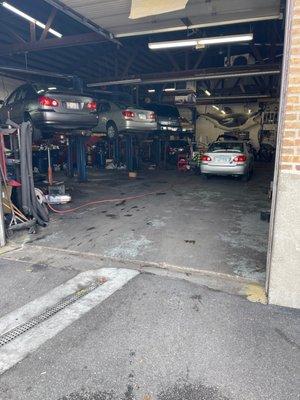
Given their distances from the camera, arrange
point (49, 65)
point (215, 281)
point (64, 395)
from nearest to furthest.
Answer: point (64, 395), point (215, 281), point (49, 65)

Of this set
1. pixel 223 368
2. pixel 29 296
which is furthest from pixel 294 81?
pixel 29 296

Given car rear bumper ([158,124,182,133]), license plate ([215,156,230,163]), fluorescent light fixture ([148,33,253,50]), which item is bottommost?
license plate ([215,156,230,163])

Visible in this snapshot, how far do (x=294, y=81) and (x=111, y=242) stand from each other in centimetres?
370

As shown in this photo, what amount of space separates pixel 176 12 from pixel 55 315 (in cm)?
644

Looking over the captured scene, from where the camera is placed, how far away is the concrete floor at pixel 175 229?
473 centimetres

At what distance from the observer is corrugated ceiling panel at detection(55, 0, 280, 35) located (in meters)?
6.14

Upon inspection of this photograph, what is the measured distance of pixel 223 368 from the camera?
2527mm

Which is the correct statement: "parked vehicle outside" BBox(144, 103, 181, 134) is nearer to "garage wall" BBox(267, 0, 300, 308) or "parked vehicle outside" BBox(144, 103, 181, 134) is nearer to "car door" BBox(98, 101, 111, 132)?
"car door" BBox(98, 101, 111, 132)

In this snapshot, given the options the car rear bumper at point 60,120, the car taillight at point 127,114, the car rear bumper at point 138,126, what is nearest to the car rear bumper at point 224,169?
the car rear bumper at point 138,126

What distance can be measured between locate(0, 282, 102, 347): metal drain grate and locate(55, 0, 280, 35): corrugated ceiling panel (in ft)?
17.7

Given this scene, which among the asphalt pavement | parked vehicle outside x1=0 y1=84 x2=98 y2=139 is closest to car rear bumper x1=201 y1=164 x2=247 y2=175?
parked vehicle outside x1=0 y1=84 x2=98 y2=139

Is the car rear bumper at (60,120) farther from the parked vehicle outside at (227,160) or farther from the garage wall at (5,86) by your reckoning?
the garage wall at (5,86)

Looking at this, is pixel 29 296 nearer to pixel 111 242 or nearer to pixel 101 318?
pixel 101 318

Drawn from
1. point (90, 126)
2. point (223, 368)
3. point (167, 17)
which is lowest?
point (223, 368)
